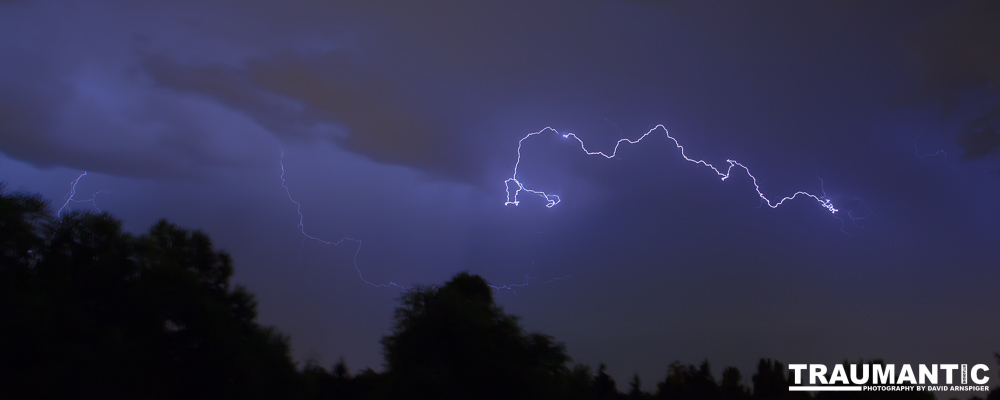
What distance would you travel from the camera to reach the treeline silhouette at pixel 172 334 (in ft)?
46.3

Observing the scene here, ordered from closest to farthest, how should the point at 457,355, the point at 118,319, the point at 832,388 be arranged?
the point at 118,319 < the point at 457,355 < the point at 832,388

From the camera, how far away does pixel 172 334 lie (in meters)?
17.5

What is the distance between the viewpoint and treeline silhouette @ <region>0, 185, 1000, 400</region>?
14.1 meters

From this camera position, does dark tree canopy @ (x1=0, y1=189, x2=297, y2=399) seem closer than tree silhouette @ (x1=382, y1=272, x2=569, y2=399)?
Yes

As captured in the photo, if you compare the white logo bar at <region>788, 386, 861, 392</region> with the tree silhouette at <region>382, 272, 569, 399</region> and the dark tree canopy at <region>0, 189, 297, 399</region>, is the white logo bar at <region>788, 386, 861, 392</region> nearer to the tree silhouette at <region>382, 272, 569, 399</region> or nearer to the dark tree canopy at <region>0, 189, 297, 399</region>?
the tree silhouette at <region>382, 272, 569, 399</region>

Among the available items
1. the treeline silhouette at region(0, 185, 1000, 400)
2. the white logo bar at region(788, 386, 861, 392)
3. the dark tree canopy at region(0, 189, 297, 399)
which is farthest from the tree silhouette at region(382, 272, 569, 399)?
the white logo bar at region(788, 386, 861, 392)

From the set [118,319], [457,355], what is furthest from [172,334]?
[457,355]

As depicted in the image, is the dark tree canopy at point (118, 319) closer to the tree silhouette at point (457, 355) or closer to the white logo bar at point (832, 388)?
the tree silhouette at point (457, 355)

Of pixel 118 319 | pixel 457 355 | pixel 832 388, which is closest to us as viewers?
pixel 118 319

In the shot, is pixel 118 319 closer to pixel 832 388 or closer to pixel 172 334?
pixel 172 334

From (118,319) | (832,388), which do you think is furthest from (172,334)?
(832,388)

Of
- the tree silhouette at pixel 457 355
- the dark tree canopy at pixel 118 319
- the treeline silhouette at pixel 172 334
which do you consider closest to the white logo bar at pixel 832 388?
the treeline silhouette at pixel 172 334

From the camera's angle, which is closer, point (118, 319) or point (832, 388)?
point (118, 319)

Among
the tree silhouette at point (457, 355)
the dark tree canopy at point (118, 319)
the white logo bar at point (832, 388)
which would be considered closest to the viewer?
the dark tree canopy at point (118, 319)
